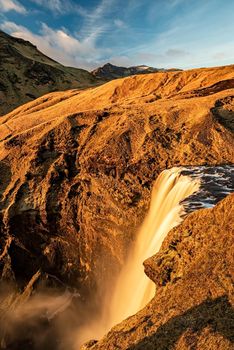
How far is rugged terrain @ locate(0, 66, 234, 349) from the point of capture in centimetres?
2123

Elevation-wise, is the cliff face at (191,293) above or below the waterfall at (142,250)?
above

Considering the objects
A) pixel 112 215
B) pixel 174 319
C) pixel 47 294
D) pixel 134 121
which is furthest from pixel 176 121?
pixel 174 319

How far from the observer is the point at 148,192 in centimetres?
2081

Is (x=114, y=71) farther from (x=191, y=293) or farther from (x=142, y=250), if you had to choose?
(x=191, y=293)

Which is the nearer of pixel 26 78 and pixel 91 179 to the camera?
pixel 91 179

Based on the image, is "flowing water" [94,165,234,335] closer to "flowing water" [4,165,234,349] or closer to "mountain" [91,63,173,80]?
"flowing water" [4,165,234,349]

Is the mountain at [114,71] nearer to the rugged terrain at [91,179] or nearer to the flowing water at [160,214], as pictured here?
the rugged terrain at [91,179]

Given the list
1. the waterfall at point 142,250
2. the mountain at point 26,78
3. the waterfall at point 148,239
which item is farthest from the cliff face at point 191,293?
the mountain at point 26,78

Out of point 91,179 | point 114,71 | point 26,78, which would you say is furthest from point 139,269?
point 114,71

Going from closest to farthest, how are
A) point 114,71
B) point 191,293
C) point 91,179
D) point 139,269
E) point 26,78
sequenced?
point 191,293 < point 139,269 < point 91,179 < point 26,78 < point 114,71

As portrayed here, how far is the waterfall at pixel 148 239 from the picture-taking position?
15.2 metres

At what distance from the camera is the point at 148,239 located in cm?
1792

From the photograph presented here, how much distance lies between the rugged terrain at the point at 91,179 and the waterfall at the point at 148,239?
899 mm

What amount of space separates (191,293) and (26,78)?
7316cm
